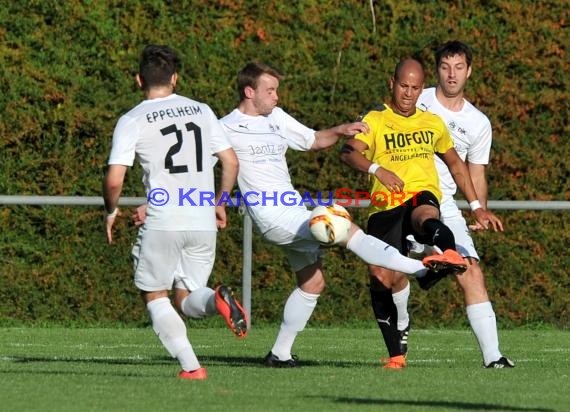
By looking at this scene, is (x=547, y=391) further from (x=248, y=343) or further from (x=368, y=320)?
(x=368, y=320)

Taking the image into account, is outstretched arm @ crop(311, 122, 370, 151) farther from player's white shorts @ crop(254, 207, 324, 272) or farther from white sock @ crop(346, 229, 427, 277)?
white sock @ crop(346, 229, 427, 277)

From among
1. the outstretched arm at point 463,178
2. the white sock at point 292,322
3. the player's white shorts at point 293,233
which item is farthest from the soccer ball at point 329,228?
the outstretched arm at point 463,178

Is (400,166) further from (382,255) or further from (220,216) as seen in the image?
(220,216)

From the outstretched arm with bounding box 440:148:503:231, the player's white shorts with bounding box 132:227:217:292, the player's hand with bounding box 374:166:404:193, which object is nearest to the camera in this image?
the player's white shorts with bounding box 132:227:217:292

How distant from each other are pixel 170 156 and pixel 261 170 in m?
1.44

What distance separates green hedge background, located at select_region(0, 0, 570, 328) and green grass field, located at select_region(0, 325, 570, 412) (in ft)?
3.63

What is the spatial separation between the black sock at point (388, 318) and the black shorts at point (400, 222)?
418 millimetres

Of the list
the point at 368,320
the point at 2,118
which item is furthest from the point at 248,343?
the point at 2,118

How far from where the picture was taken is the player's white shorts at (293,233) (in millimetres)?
9258

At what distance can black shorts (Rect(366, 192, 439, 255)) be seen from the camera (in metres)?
9.27

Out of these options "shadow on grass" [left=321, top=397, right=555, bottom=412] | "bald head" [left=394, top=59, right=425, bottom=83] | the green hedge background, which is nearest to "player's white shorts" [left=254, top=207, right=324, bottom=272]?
"bald head" [left=394, top=59, right=425, bottom=83]

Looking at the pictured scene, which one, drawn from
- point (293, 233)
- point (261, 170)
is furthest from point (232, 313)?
point (261, 170)

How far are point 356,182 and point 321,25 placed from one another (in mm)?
1841

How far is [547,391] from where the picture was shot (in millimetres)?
7617
